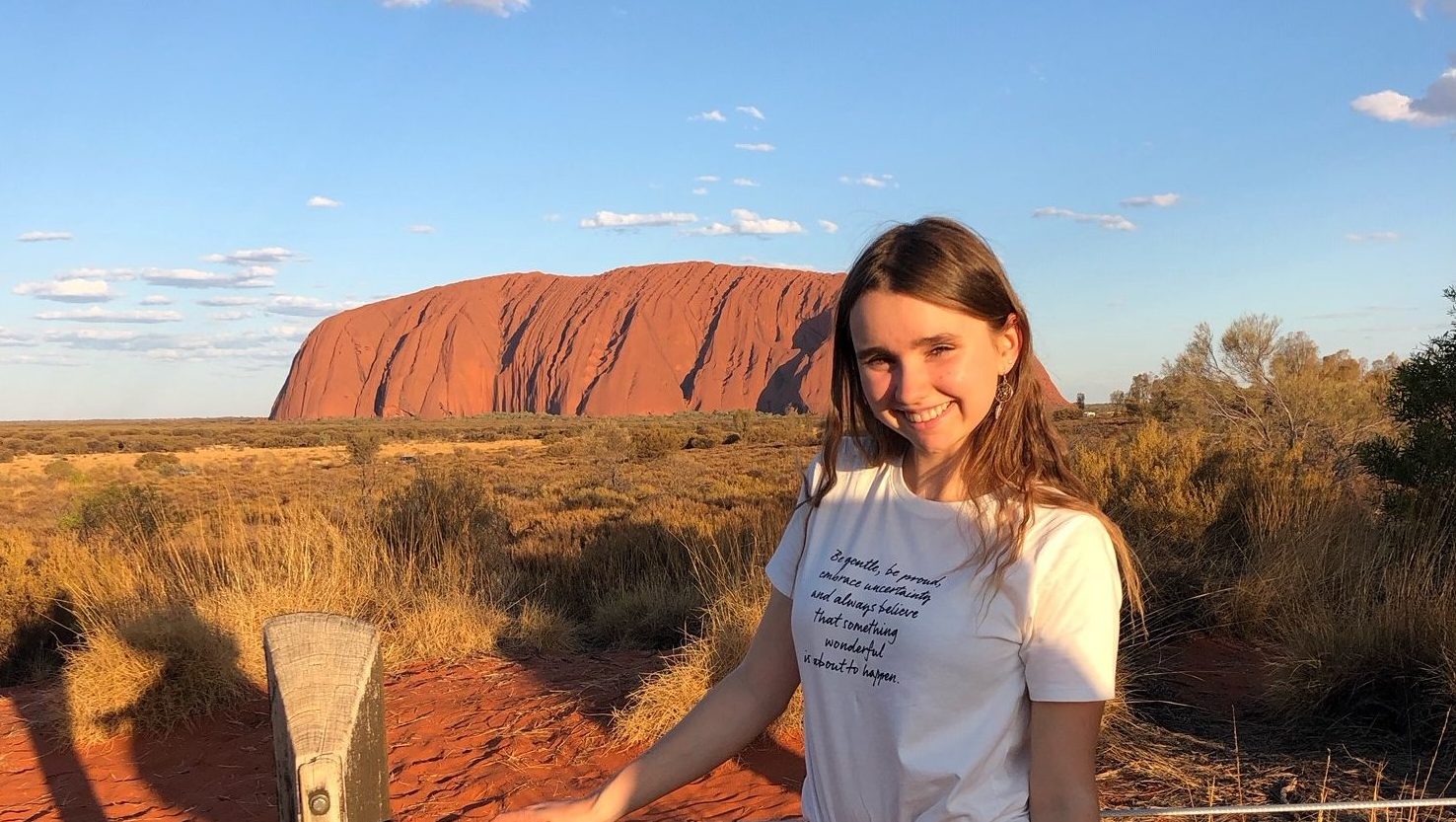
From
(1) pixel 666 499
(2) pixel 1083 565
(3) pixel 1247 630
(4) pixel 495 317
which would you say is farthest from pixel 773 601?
(4) pixel 495 317

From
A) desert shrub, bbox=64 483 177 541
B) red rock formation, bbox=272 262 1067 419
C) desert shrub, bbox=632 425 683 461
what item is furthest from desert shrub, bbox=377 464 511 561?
red rock formation, bbox=272 262 1067 419

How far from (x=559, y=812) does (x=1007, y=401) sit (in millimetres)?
838

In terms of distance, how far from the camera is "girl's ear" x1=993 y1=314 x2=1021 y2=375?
51.3 inches

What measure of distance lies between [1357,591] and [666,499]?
969 centimetres

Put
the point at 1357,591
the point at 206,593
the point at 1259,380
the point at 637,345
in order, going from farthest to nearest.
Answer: the point at 637,345
the point at 1259,380
the point at 206,593
the point at 1357,591

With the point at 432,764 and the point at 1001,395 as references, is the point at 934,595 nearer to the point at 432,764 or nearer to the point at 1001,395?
the point at 1001,395

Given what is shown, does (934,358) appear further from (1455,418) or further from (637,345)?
(637,345)

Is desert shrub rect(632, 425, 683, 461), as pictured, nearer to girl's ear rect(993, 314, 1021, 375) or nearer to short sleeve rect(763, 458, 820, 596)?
short sleeve rect(763, 458, 820, 596)

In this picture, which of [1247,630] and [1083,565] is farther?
[1247,630]

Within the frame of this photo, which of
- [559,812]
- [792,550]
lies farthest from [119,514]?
[792,550]

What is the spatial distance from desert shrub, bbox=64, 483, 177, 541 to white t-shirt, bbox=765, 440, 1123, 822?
9826mm

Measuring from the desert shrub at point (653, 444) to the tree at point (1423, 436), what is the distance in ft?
66.8

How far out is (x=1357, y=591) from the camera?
529cm

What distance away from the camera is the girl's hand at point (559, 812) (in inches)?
51.7
